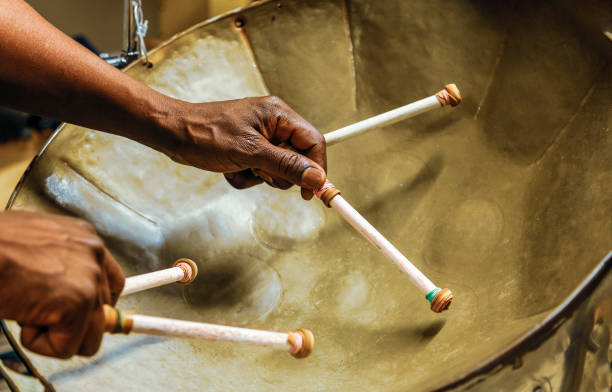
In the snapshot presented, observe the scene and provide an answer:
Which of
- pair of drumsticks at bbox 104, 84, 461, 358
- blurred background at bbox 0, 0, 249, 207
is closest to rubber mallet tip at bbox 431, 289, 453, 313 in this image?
pair of drumsticks at bbox 104, 84, 461, 358

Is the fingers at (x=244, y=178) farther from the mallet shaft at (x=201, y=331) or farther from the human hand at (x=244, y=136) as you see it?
the mallet shaft at (x=201, y=331)

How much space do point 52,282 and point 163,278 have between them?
1.08 feet

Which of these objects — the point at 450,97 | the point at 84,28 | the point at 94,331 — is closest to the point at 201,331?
the point at 94,331

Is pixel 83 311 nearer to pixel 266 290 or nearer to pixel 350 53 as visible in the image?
pixel 266 290

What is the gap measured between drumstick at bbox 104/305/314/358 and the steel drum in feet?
0.50

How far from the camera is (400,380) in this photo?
0.95 meters

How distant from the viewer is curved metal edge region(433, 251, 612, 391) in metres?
0.72

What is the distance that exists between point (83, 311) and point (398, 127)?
2.94ft

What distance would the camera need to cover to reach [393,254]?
1.03 metres

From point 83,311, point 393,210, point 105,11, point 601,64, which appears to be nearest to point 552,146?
point 601,64

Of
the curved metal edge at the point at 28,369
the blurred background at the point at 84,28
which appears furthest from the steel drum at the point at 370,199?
the blurred background at the point at 84,28

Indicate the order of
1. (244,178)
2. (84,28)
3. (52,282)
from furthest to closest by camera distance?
1. (84,28)
2. (244,178)
3. (52,282)

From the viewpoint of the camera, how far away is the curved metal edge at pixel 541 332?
722 mm

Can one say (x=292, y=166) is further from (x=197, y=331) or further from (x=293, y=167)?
(x=197, y=331)
